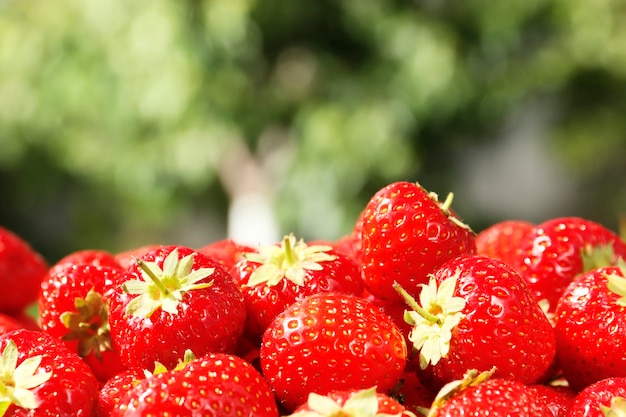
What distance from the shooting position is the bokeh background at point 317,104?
416 cm

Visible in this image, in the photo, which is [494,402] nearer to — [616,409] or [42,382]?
[616,409]

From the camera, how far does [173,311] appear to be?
0.85 meters

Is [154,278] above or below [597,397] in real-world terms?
above

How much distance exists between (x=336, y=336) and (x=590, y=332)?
304 millimetres

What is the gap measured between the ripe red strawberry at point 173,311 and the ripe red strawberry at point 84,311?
106mm

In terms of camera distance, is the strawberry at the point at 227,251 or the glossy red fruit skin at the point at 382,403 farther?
the strawberry at the point at 227,251

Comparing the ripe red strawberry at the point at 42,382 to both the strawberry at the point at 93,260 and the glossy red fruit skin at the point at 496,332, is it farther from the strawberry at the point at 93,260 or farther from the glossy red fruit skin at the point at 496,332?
the glossy red fruit skin at the point at 496,332

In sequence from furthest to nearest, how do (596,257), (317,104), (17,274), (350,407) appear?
(317,104) → (17,274) → (596,257) → (350,407)

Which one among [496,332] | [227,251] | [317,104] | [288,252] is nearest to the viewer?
[496,332]

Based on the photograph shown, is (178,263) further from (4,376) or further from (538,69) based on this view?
(538,69)

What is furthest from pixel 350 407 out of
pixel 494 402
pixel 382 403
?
pixel 494 402

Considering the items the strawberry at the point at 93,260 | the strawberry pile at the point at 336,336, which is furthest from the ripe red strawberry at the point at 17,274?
the strawberry pile at the point at 336,336

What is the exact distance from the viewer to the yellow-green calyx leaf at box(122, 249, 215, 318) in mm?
860

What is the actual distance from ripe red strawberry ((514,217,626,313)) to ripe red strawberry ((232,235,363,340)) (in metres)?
0.26
